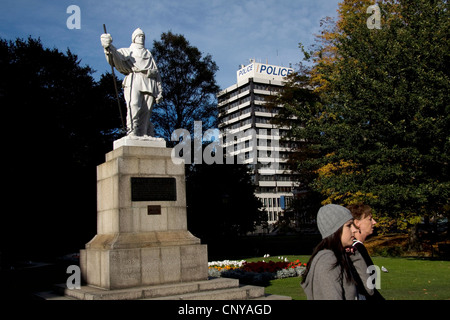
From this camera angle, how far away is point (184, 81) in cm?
3759

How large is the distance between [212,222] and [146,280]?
25.7m

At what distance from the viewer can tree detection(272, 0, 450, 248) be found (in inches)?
691

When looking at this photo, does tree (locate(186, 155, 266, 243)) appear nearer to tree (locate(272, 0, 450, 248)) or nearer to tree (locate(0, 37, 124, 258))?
tree (locate(0, 37, 124, 258))

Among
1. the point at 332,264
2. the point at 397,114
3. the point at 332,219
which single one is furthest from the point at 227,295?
the point at 397,114

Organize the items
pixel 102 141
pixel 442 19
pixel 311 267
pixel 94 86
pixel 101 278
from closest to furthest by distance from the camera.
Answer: pixel 311 267
pixel 101 278
pixel 442 19
pixel 102 141
pixel 94 86

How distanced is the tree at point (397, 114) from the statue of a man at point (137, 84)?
10910 mm

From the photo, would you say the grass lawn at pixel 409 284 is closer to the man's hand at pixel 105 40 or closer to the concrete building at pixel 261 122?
the man's hand at pixel 105 40

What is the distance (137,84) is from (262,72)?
337ft

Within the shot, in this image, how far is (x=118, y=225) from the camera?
9664 millimetres

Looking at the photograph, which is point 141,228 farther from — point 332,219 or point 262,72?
point 262,72

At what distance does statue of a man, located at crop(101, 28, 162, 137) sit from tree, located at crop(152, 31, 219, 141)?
2506 cm
